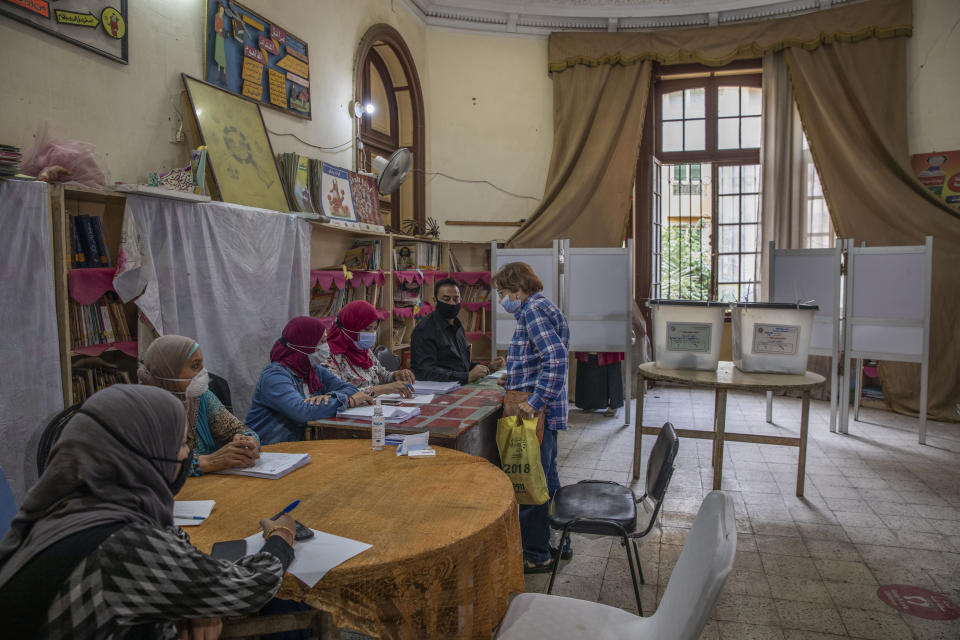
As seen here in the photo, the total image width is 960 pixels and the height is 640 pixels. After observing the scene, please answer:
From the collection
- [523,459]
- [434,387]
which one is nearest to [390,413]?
[523,459]

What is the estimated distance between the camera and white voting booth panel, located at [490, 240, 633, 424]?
5.64 meters

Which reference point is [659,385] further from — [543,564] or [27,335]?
[27,335]

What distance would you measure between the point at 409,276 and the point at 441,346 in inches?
73.7

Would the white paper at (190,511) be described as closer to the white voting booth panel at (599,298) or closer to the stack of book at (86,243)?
the stack of book at (86,243)

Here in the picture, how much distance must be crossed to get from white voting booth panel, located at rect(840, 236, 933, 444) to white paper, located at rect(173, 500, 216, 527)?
5.35 m

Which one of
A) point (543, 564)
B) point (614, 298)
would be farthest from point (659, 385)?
point (543, 564)

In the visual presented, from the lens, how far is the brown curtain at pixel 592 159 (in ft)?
22.9

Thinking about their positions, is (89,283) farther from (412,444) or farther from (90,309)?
(412,444)

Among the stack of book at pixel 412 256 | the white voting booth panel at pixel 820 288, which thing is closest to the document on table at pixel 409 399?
the stack of book at pixel 412 256

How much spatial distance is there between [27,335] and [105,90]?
4.81ft

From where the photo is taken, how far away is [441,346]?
13.4 ft

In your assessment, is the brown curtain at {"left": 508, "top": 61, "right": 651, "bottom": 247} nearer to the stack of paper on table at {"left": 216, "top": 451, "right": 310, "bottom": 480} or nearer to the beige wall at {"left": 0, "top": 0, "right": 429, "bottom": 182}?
the beige wall at {"left": 0, "top": 0, "right": 429, "bottom": 182}

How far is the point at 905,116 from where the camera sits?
20.6 feet

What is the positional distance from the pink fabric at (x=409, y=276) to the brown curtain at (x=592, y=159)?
150 cm
